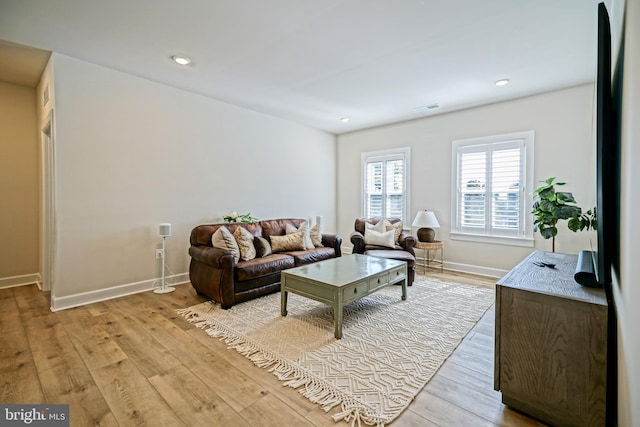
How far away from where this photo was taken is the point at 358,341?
254 cm

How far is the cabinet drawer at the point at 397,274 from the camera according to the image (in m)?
3.32

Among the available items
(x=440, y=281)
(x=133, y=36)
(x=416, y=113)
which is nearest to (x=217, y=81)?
(x=133, y=36)

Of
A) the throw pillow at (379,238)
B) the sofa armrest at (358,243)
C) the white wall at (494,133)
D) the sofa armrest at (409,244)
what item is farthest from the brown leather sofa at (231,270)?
the white wall at (494,133)

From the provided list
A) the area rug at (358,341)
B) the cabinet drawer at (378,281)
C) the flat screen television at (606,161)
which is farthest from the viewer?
the cabinet drawer at (378,281)

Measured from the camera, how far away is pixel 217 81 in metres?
3.85

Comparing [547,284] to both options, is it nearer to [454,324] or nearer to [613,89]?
[613,89]

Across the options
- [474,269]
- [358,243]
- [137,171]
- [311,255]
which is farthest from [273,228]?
[474,269]

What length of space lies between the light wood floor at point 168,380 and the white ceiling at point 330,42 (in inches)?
111

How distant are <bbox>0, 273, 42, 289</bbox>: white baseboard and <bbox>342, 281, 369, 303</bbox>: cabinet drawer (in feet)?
14.7

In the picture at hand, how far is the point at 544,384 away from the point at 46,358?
11.4ft

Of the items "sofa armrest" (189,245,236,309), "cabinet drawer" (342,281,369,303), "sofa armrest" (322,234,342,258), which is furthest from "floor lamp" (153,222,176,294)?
"cabinet drawer" (342,281,369,303)

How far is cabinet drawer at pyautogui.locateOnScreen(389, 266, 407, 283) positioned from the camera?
3321 mm

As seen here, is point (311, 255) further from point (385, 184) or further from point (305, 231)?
point (385, 184)

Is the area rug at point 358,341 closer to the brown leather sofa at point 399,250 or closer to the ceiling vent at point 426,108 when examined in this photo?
the brown leather sofa at point 399,250
